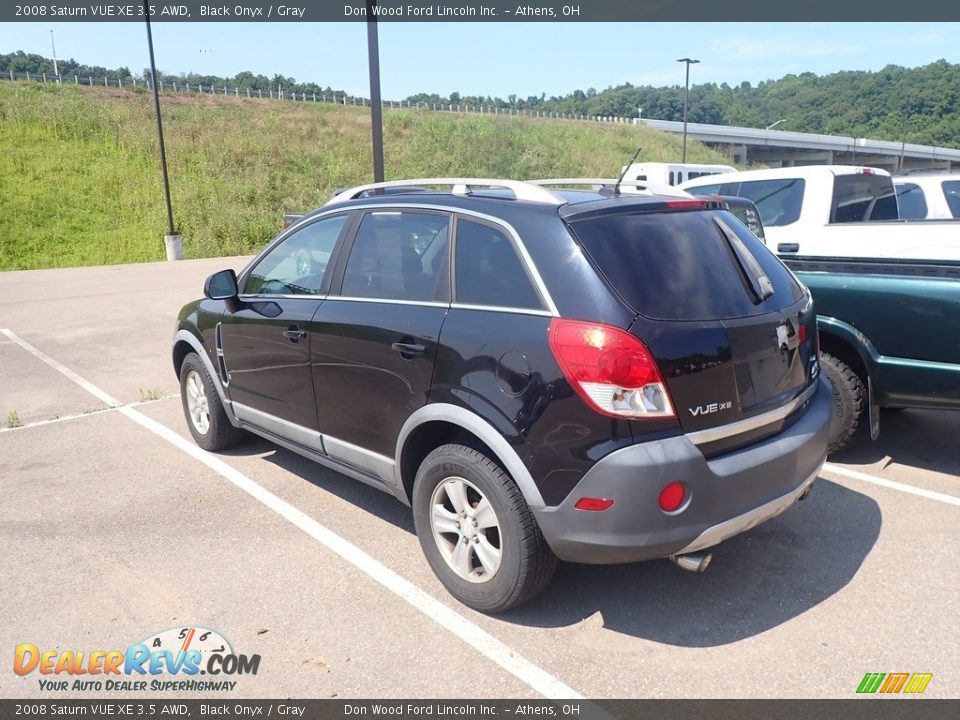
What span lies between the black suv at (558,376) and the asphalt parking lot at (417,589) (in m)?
0.36

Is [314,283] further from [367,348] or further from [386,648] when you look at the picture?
[386,648]

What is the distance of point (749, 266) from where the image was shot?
3.34m

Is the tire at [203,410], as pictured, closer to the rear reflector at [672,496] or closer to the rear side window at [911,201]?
the rear reflector at [672,496]

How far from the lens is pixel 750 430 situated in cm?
301

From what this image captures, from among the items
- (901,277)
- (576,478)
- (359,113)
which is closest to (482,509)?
(576,478)

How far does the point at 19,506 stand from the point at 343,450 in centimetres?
218

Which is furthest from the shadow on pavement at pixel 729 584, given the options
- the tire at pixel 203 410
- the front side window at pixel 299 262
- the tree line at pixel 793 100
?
the tree line at pixel 793 100

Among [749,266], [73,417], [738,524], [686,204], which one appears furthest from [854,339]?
[73,417]

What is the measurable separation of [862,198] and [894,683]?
6304 millimetres

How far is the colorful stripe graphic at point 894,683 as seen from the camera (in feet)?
8.82

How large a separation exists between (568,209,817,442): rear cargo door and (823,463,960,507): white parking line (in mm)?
1660

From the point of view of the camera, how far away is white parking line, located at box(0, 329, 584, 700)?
2.80 metres
